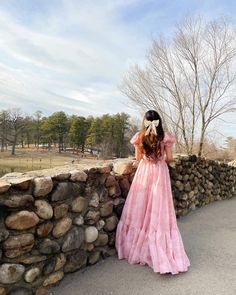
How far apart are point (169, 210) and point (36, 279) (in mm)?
1389

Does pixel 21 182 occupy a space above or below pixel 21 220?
above

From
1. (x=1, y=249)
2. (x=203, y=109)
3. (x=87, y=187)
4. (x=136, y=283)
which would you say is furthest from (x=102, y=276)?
(x=203, y=109)

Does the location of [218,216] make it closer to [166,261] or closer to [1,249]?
[166,261]

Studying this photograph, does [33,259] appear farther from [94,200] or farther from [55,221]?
[94,200]

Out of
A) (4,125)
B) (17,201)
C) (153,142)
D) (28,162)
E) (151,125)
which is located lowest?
(28,162)

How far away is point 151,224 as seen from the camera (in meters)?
3.00

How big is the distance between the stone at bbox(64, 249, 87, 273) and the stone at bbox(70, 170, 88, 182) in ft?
2.02

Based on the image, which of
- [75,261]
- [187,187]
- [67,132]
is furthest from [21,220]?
[67,132]

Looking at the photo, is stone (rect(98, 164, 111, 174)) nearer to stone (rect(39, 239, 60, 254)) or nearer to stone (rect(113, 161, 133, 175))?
stone (rect(113, 161, 133, 175))

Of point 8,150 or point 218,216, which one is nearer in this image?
point 218,216

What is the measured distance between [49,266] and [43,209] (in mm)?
453

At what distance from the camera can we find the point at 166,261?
9.15ft

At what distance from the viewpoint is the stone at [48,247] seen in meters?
2.36

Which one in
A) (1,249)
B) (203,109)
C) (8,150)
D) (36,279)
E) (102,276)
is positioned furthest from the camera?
(8,150)
